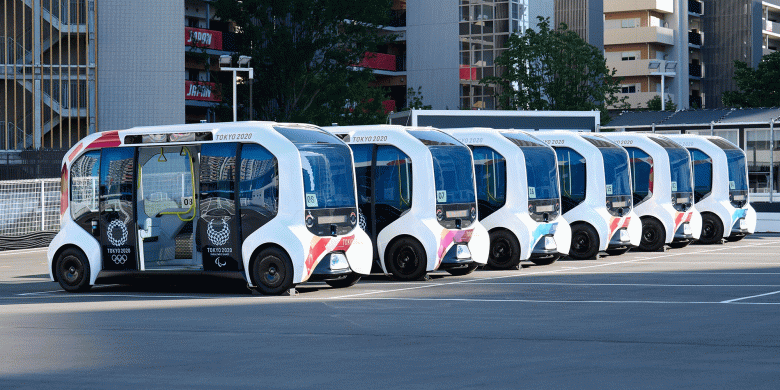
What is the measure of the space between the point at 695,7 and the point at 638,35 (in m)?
8.63

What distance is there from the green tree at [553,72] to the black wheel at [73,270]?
4297 cm

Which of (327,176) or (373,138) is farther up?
(373,138)

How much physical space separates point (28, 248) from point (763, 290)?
19549 mm

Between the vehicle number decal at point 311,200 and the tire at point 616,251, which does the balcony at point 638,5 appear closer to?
the tire at point 616,251

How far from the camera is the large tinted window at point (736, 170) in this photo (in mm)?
31188

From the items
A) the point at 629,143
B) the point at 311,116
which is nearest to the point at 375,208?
the point at 629,143

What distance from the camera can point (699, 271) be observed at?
2070 centimetres

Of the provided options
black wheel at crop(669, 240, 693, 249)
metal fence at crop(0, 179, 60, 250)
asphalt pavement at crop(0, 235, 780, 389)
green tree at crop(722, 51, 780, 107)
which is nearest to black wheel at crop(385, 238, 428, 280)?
asphalt pavement at crop(0, 235, 780, 389)

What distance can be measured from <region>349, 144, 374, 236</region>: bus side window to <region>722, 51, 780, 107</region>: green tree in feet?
207

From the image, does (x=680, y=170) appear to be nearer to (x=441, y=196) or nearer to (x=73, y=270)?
(x=441, y=196)

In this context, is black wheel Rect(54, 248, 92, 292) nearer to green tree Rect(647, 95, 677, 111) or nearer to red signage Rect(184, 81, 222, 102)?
red signage Rect(184, 81, 222, 102)

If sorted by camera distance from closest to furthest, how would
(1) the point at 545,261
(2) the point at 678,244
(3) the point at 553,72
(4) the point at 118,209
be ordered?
(4) the point at 118,209 < (1) the point at 545,261 < (2) the point at 678,244 < (3) the point at 553,72

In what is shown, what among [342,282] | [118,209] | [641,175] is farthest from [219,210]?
[641,175]

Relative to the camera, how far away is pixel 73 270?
18453 mm
